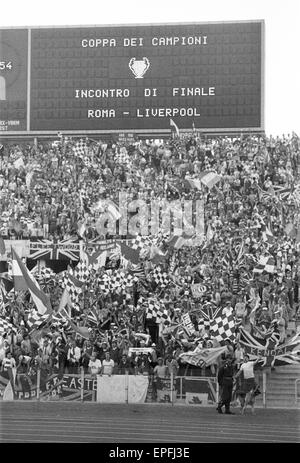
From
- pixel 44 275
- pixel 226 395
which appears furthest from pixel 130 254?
pixel 226 395

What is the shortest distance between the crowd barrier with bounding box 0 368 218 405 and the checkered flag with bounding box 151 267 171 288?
390 cm

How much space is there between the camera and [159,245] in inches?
821

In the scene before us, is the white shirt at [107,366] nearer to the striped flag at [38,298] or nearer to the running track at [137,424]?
the running track at [137,424]

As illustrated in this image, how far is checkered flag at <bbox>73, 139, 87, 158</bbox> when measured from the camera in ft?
86.3

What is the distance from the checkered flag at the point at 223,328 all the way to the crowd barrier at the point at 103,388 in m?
1.50

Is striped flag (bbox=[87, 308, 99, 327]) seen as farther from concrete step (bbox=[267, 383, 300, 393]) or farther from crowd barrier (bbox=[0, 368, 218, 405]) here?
concrete step (bbox=[267, 383, 300, 393])

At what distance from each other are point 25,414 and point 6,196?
10814mm

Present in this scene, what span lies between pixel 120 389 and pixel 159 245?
5616mm

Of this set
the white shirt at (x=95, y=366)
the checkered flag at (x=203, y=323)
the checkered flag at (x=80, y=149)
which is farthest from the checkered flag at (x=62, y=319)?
the checkered flag at (x=80, y=149)

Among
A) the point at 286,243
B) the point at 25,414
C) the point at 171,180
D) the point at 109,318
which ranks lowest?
the point at 25,414

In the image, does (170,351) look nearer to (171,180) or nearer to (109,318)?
(109,318)

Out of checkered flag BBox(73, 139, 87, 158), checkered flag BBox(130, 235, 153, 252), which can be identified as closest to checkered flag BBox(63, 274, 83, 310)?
checkered flag BBox(130, 235, 153, 252)

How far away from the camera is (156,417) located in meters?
14.5
